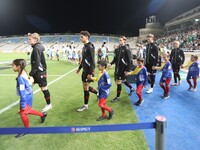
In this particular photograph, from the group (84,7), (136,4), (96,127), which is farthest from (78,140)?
(84,7)

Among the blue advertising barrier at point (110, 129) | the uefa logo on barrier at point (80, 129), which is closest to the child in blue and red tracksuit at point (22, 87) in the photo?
the blue advertising barrier at point (110, 129)

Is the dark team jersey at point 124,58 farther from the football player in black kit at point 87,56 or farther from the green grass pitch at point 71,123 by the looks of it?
the football player in black kit at point 87,56

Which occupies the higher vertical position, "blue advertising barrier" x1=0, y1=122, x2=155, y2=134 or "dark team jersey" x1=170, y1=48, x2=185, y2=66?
"dark team jersey" x1=170, y1=48, x2=185, y2=66

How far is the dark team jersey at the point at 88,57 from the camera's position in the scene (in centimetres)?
467

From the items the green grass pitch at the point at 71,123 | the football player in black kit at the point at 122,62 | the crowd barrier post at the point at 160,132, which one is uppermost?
the football player in black kit at the point at 122,62

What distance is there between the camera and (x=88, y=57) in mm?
4730

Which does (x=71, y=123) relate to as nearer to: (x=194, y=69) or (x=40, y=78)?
(x=40, y=78)

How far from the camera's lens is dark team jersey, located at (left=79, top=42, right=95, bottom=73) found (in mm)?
4671

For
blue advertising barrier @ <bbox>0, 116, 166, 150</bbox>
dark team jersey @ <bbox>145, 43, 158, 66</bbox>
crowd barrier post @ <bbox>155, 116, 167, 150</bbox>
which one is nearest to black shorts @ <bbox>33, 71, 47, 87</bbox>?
blue advertising barrier @ <bbox>0, 116, 166, 150</bbox>

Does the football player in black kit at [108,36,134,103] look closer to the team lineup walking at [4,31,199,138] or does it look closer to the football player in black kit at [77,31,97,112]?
the team lineup walking at [4,31,199,138]

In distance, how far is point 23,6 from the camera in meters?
→ 55.9

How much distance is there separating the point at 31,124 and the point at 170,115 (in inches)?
139

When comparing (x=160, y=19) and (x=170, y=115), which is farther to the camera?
(x=160, y=19)

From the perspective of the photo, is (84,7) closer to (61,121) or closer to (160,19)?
(160,19)
